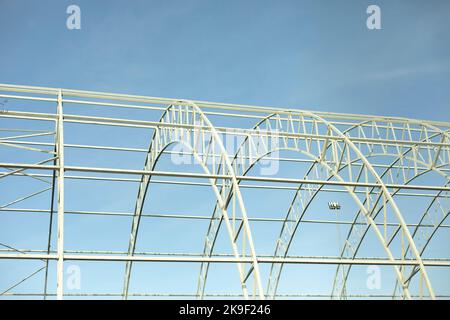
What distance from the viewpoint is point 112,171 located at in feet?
60.0

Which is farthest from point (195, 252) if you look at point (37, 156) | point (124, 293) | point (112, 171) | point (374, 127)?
point (112, 171)

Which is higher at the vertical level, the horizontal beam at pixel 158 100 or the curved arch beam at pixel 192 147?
the horizontal beam at pixel 158 100

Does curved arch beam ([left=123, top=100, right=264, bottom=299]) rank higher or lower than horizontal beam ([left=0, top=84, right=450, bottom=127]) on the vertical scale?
lower

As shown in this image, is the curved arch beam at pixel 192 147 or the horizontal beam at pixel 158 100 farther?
the horizontal beam at pixel 158 100

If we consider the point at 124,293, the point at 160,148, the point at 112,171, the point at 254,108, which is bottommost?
the point at 124,293

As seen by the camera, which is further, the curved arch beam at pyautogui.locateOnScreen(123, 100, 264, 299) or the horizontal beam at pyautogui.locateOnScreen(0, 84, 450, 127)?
the horizontal beam at pyautogui.locateOnScreen(0, 84, 450, 127)

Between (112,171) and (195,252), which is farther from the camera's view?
(195,252)

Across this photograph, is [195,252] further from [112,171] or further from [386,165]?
[112,171]
